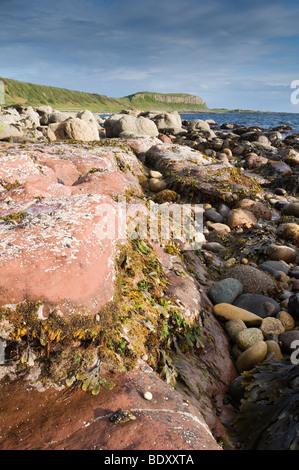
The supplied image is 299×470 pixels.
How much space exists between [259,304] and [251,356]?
100cm

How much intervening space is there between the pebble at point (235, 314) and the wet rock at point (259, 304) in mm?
215

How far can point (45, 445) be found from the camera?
1.59 metres

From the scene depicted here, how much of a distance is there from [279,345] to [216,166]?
6035 mm

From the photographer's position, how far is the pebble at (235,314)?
369 centimetres

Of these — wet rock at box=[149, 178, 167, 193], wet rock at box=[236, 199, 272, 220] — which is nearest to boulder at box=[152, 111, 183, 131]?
wet rock at box=[149, 178, 167, 193]

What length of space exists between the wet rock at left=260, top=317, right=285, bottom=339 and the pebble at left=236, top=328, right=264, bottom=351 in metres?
0.15

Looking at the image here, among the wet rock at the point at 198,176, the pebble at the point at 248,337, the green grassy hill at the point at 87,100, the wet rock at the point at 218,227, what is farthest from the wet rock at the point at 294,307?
the green grassy hill at the point at 87,100

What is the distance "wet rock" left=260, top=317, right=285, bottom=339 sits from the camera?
11.7 feet

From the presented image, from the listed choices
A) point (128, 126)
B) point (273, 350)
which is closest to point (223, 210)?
point (273, 350)

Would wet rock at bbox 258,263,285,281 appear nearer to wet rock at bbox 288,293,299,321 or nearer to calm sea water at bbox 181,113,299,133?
wet rock at bbox 288,293,299,321

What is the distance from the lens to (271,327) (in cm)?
361

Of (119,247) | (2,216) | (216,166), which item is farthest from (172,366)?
(216,166)
